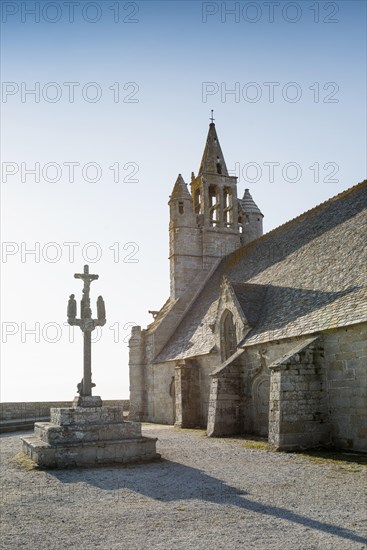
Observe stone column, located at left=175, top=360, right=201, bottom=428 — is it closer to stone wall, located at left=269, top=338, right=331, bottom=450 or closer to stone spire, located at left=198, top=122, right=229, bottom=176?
stone wall, located at left=269, top=338, right=331, bottom=450

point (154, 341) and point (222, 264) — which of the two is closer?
point (154, 341)

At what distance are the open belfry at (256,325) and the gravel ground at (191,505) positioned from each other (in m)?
2.41

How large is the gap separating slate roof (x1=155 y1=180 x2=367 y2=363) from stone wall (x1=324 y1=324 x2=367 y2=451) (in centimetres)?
46

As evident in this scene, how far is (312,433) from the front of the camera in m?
14.2

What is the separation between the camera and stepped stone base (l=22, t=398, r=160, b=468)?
11.9 metres

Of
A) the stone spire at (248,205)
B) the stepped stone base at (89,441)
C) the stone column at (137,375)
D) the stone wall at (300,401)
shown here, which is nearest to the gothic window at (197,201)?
the stone spire at (248,205)

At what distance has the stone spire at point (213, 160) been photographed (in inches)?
1292

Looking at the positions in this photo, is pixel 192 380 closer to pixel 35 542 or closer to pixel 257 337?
pixel 257 337

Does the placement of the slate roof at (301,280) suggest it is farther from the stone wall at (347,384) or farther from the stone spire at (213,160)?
the stone spire at (213,160)

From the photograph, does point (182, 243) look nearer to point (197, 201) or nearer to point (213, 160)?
point (197, 201)

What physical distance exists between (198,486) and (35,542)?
3.71 meters

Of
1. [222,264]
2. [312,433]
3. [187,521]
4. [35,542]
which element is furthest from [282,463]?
[222,264]

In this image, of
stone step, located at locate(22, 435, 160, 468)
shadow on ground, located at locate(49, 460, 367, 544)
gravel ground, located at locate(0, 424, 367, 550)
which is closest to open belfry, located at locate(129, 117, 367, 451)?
gravel ground, located at locate(0, 424, 367, 550)

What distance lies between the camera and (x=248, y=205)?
3422 centimetres
